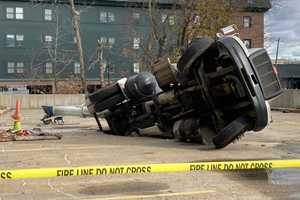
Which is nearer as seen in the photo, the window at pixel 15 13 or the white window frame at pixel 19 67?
the window at pixel 15 13

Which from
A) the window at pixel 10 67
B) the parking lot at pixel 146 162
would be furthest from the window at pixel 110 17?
the parking lot at pixel 146 162

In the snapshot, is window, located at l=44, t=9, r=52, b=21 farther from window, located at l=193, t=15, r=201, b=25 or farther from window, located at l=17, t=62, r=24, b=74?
window, located at l=193, t=15, r=201, b=25

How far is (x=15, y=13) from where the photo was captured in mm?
54031

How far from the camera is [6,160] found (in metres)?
10.3

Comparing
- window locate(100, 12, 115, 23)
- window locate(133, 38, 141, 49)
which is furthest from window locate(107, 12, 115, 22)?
window locate(133, 38, 141, 49)

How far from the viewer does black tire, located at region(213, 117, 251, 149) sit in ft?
36.2

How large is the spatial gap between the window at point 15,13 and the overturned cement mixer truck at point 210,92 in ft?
138

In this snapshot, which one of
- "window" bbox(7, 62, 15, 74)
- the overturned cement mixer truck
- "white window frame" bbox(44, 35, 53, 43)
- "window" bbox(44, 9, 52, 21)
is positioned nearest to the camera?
the overturned cement mixer truck

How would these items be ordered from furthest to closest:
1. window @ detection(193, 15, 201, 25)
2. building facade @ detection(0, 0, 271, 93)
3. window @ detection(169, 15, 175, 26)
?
building facade @ detection(0, 0, 271, 93) → window @ detection(169, 15, 175, 26) → window @ detection(193, 15, 201, 25)

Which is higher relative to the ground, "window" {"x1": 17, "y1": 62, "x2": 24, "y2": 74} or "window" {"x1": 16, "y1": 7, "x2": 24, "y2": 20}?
"window" {"x1": 16, "y1": 7, "x2": 24, "y2": 20}

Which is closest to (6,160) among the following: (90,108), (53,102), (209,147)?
(209,147)

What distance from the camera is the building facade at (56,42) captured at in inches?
2105

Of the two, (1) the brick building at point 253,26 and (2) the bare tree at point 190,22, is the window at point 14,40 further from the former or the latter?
(1) the brick building at point 253,26

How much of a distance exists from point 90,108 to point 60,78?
3881cm
